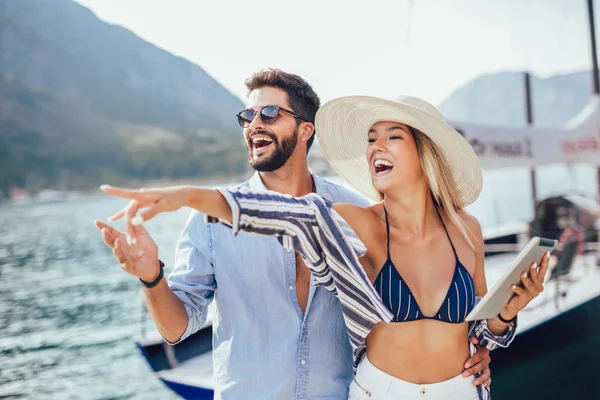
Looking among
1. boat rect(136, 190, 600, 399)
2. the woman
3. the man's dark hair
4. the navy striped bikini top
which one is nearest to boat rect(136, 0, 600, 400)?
boat rect(136, 190, 600, 399)

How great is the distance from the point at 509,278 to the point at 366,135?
95 cm

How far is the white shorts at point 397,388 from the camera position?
2078 mm

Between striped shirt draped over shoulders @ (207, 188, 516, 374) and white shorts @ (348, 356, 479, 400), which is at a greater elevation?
striped shirt draped over shoulders @ (207, 188, 516, 374)

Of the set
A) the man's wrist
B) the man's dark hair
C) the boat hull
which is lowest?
the boat hull

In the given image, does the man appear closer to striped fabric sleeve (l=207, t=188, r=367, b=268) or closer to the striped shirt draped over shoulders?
the striped shirt draped over shoulders

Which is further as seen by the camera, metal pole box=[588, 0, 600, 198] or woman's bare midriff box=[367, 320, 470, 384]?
metal pole box=[588, 0, 600, 198]

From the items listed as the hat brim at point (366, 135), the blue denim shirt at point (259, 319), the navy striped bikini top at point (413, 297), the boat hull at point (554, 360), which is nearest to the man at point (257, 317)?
the blue denim shirt at point (259, 319)

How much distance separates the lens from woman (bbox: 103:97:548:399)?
182cm

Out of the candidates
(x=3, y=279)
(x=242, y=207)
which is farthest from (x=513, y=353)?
(x=3, y=279)

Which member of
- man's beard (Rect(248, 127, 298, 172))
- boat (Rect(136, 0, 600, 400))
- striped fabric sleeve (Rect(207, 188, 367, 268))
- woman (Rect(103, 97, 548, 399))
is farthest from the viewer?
boat (Rect(136, 0, 600, 400))

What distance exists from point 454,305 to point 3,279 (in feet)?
121

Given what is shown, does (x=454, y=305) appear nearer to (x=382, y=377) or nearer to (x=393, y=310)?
(x=393, y=310)

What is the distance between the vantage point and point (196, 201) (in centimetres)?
152

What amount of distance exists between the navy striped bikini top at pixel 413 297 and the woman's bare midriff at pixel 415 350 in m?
0.06
